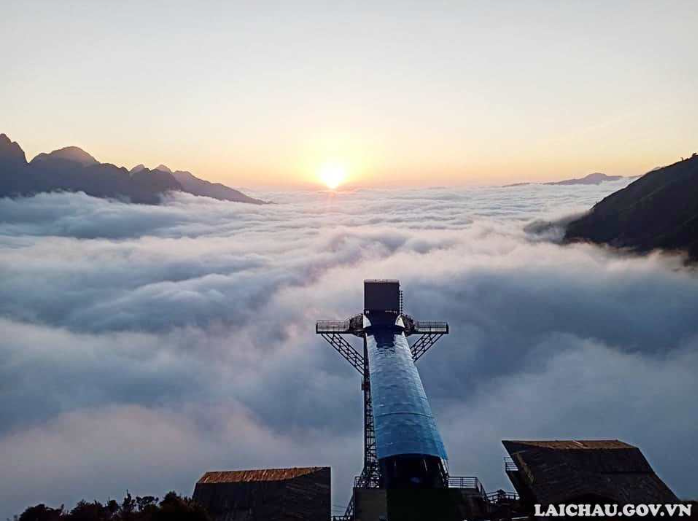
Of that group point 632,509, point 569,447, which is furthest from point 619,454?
point 632,509

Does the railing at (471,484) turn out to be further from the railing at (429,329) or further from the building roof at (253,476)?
the railing at (429,329)

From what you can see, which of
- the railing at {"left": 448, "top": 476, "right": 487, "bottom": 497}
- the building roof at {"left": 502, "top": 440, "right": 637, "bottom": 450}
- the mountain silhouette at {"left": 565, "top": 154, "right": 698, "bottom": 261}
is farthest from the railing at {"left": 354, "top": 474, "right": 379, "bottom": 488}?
the mountain silhouette at {"left": 565, "top": 154, "right": 698, "bottom": 261}

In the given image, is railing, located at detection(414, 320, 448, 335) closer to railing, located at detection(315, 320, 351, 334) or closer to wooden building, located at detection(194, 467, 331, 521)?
railing, located at detection(315, 320, 351, 334)

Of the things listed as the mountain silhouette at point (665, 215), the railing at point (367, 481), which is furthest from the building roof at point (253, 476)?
the mountain silhouette at point (665, 215)

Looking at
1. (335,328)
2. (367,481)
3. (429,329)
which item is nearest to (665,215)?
(429,329)

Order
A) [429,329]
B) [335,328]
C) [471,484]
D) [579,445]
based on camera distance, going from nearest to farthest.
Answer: [579,445], [471,484], [335,328], [429,329]

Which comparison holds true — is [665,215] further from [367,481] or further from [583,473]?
[367,481]
